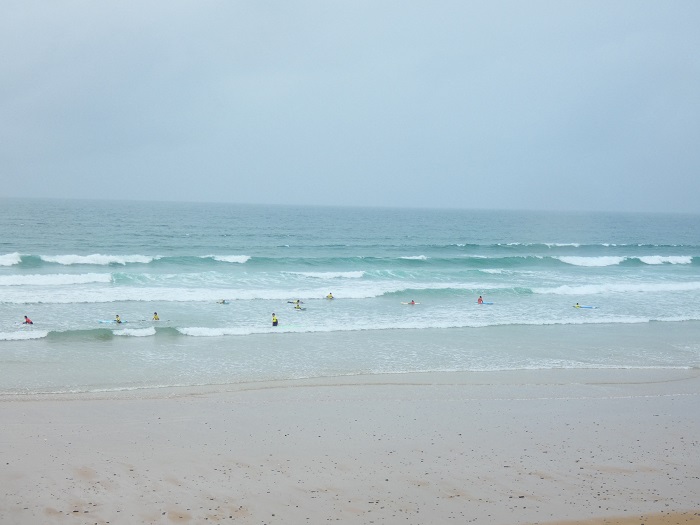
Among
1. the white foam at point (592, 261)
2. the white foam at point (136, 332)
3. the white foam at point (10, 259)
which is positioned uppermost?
the white foam at point (592, 261)

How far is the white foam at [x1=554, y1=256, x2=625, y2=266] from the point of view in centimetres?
4534

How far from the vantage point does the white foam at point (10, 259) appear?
3484 cm

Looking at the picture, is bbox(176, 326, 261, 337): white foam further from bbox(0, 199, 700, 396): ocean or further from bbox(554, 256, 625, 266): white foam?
bbox(554, 256, 625, 266): white foam

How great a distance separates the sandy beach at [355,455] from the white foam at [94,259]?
25.3 meters

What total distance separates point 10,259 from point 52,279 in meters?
8.62

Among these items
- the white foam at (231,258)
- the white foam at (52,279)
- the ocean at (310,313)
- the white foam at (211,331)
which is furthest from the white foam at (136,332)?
the white foam at (231,258)

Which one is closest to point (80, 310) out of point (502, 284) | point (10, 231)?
point (502, 284)

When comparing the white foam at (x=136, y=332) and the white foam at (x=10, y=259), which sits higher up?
the white foam at (x=10, y=259)

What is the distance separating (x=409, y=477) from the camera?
8852 millimetres

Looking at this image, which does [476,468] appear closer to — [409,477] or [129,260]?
[409,477]

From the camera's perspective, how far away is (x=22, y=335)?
17.9 metres

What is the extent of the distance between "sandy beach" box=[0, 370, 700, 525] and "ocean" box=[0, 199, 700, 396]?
7.25 ft

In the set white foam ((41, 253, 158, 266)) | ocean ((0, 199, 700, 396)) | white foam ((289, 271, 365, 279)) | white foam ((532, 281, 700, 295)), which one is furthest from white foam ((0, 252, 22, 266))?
white foam ((532, 281, 700, 295))

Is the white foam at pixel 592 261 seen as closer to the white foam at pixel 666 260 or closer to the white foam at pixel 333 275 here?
the white foam at pixel 666 260
